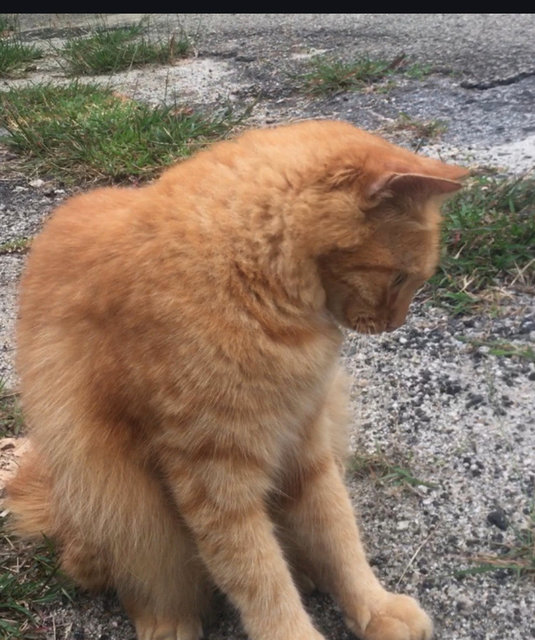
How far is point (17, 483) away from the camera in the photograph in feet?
7.26

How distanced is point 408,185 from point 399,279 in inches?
10.4

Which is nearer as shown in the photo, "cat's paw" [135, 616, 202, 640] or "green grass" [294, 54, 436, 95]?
"cat's paw" [135, 616, 202, 640]

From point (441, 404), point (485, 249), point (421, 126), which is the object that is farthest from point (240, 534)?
point (421, 126)

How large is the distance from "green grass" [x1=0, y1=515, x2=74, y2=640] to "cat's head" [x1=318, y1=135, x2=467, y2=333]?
0.98m

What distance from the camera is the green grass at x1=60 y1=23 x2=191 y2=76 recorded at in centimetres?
525

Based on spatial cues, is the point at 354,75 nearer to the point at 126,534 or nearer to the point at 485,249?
the point at 485,249

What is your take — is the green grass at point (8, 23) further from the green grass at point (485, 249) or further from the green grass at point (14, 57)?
the green grass at point (485, 249)

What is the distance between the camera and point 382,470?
2.28 meters

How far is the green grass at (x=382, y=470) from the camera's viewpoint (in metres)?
2.22

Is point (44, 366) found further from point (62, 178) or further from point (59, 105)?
point (59, 105)

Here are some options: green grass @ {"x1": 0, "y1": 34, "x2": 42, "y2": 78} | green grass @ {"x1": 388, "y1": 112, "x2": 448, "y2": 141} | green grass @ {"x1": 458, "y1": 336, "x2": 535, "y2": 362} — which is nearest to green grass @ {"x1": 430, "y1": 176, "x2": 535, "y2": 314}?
green grass @ {"x1": 458, "y1": 336, "x2": 535, "y2": 362}

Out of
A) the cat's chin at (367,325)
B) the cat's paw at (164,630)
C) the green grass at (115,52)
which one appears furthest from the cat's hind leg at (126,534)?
the green grass at (115,52)

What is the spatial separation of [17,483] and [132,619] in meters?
0.50

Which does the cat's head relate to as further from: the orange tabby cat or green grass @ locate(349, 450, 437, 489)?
green grass @ locate(349, 450, 437, 489)
